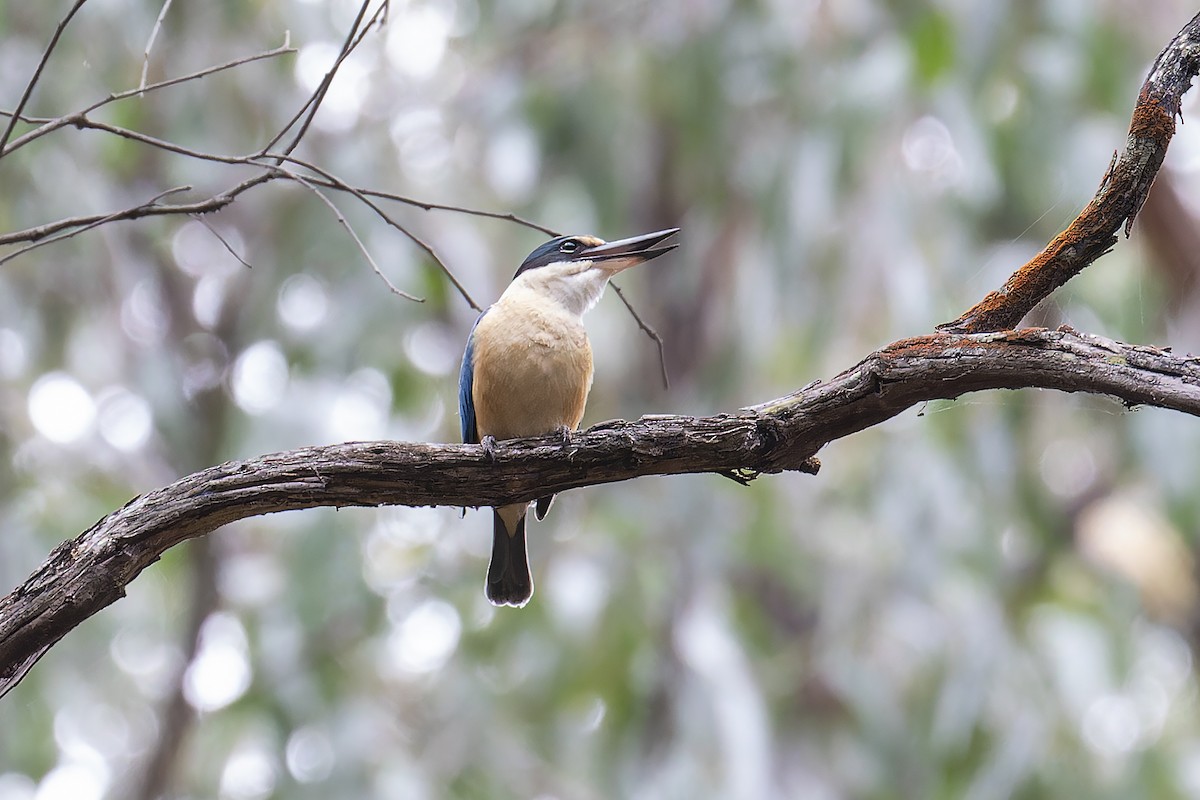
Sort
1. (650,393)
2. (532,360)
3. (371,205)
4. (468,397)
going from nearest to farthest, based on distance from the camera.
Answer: (371,205), (532,360), (468,397), (650,393)

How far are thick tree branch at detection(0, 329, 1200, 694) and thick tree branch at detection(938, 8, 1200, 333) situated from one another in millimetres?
114

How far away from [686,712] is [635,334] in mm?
2432

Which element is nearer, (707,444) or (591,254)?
(707,444)

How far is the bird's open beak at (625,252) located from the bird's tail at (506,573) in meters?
0.73

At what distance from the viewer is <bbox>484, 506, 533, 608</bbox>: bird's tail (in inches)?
138

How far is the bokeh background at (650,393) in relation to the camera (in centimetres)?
595

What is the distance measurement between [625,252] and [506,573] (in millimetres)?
921

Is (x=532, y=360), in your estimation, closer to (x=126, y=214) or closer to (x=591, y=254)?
(x=591, y=254)

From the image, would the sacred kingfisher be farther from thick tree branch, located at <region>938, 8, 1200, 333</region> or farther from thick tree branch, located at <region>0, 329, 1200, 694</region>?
thick tree branch, located at <region>938, 8, 1200, 333</region>

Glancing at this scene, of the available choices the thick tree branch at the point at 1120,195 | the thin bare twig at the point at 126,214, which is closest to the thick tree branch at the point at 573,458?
the thick tree branch at the point at 1120,195

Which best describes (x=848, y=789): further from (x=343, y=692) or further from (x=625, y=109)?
(x=625, y=109)

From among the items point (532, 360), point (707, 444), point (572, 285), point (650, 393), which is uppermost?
point (650, 393)

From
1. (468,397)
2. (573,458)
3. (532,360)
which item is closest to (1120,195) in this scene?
(573,458)

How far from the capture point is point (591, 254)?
3574mm
